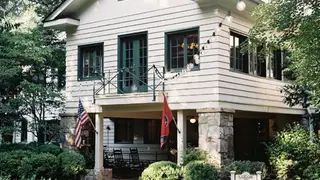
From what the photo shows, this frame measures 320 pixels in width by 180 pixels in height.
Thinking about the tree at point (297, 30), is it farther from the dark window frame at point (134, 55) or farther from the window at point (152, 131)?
the window at point (152, 131)

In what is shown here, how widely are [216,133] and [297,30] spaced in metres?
3.85

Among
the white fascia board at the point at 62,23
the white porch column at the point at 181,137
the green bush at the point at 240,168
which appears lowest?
the green bush at the point at 240,168

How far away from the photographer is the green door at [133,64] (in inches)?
596

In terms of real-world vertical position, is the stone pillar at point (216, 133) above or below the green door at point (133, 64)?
below

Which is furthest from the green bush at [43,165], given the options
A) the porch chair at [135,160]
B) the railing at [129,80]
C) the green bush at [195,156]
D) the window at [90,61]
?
the porch chair at [135,160]

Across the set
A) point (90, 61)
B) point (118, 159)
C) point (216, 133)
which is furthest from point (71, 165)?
point (118, 159)

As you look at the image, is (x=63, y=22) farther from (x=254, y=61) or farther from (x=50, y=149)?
(x=254, y=61)

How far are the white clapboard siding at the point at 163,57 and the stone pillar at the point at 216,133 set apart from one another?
10.4 inches

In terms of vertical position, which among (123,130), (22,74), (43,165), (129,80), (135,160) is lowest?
(135,160)

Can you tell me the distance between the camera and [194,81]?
45.5ft

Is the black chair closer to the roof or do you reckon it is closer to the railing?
the railing

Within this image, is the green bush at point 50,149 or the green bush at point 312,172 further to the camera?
the green bush at point 50,149

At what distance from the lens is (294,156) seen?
1370 cm

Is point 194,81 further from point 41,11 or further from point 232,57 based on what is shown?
point 41,11
